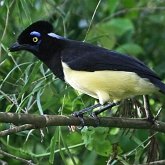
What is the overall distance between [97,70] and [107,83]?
106mm

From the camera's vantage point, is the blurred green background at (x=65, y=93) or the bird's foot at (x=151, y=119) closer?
the bird's foot at (x=151, y=119)

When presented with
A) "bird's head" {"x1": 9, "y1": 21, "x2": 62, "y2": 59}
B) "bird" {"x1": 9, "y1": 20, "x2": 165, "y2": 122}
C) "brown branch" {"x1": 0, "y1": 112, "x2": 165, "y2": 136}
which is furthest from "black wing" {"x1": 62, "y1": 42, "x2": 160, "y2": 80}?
"brown branch" {"x1": 0, "y1": 112, "x2": 165, "y2": 136}

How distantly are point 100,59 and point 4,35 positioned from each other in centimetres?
69

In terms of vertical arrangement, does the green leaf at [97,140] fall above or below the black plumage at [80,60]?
below

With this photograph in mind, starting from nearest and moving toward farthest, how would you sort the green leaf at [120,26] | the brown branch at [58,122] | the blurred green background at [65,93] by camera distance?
the brown branch at [58,122], the blurred green background at [65,93], the green leaf at [120,26]

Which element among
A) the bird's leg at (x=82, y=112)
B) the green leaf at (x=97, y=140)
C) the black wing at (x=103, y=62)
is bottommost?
the green leaf at (x=97, y=140)

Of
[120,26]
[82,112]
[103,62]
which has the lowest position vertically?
[120,26]

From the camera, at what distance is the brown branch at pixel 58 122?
328cm

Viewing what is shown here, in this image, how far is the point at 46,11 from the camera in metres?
5.68

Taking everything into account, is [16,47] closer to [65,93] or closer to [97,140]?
[65,93]

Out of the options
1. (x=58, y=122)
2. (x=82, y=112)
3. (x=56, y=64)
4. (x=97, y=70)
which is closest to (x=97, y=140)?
(x=82, y=112)

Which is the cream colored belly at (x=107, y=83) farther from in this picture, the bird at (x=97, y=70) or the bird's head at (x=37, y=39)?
the bird's head at (x=37, y=39)

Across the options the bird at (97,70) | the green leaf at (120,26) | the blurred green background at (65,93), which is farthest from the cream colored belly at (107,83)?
the green leaf at (120,26)

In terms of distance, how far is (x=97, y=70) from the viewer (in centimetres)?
419
